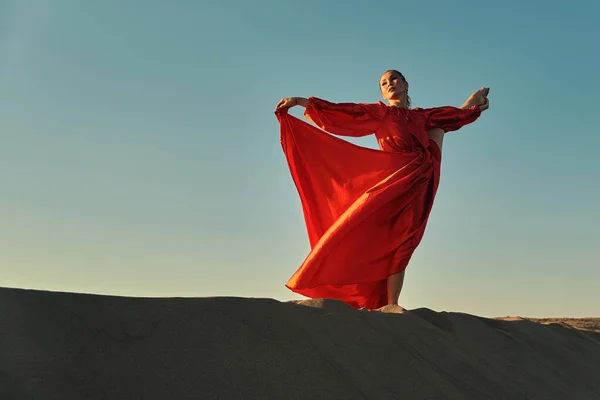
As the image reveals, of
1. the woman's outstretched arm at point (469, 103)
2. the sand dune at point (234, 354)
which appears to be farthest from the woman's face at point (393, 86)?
the sand dune at point (234, 354)

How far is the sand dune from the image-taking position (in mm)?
2357

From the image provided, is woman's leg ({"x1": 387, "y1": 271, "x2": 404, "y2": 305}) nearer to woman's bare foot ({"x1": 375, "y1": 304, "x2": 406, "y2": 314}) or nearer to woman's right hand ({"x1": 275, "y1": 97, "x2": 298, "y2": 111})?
woman's bare foot ({"x1": 375, "y1": 304, "x2": 406, "y2": 314})

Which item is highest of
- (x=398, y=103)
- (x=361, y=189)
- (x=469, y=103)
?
(x=469, y=103)

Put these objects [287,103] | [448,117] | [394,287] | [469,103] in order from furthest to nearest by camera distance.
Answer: [469,103] < [448,117] < [287,103] < [394,287]

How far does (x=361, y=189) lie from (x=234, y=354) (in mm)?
3080

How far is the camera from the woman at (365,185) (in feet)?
17.3

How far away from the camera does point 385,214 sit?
538 centimetres

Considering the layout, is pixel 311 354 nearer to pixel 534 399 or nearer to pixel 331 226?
pixel 534 399

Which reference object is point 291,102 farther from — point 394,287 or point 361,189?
point 394,287

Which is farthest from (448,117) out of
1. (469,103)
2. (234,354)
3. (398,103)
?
(234,354)

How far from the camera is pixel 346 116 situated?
5664 millimetres

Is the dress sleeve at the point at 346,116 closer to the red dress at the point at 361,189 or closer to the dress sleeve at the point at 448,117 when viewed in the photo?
the red dress at the point at 361,189

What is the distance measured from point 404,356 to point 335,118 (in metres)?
2.78

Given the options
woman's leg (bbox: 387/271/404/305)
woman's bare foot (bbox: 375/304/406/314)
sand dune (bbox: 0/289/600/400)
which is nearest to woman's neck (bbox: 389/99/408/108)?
woman's leg (bbox: 387/271/404/305)
